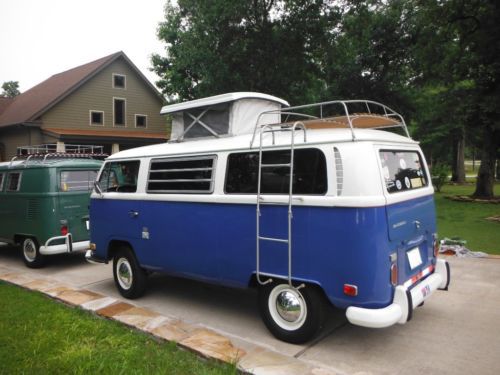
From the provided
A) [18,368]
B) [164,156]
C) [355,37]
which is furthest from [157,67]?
[18,368]

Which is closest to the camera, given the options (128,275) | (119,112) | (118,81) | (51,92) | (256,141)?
(256,141)

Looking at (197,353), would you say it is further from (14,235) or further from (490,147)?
(490,147)

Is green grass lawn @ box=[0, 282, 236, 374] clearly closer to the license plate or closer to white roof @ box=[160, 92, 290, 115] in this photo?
the license plate

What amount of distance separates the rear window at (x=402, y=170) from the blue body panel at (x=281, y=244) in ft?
0.69

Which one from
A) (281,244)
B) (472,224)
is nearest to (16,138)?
(472,224)

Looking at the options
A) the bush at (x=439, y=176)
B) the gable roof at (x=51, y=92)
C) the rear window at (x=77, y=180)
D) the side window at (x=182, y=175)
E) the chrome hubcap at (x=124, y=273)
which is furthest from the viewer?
the gable roof at (x=51, y=92)

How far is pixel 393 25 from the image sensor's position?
20.2 m

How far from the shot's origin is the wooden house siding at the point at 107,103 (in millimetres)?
24453

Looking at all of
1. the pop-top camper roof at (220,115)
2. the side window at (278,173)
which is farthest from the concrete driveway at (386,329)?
the pop-top camper roof at (220,115)

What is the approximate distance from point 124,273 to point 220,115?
112 inches

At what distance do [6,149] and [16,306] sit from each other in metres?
24.4

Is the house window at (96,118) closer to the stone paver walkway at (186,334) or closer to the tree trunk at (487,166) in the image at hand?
the stone paver walkway at (186,334)

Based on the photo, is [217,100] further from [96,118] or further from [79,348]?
[96,118]

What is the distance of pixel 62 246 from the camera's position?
7836 millimetres
